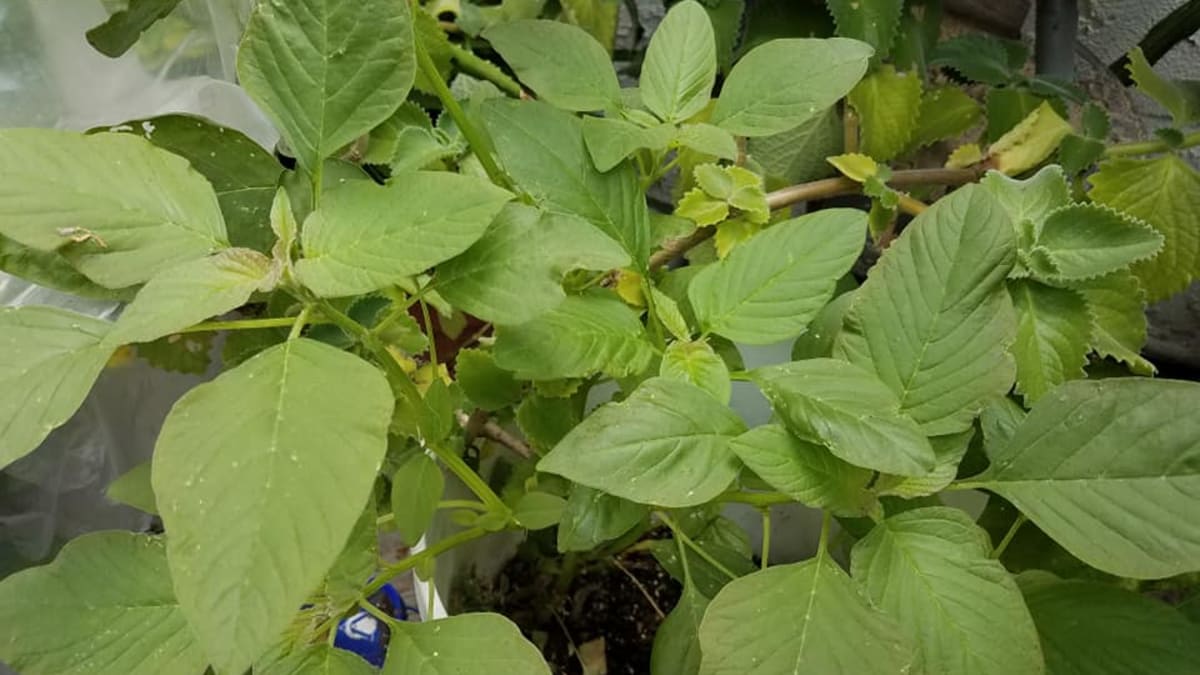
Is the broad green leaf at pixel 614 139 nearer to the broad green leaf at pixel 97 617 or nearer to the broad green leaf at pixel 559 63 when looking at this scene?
the broad green leaf at pixel 559 63

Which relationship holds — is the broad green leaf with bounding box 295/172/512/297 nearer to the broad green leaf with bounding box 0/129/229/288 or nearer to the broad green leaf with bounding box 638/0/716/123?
the broad green leaf with bounding box 0/129/229/288

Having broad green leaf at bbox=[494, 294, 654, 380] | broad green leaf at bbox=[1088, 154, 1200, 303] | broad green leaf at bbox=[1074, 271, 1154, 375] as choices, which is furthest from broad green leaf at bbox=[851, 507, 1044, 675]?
broad green leaf at bbox=[1088, 154, 1200, 303]

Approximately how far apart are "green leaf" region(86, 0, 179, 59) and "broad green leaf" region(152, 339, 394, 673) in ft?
0.68

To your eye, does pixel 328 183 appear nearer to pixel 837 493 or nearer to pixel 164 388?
pixel 837 493

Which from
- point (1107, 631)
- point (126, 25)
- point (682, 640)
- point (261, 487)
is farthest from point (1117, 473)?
point (126, 25)

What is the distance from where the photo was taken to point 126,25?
0.39 m

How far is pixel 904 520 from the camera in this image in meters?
0.34

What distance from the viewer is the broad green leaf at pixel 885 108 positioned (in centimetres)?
62

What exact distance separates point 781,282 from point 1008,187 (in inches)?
6.4

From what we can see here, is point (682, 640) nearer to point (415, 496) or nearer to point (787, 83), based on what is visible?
point (415, 496)

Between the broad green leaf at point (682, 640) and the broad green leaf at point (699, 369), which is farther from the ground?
the broad green leaf at point (699, 369)

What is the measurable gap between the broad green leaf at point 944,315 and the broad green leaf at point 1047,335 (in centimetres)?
12

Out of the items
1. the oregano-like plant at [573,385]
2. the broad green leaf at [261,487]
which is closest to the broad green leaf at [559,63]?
the oregano-like plant at [573,385]

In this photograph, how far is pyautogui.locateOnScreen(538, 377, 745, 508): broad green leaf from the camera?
1.00 feet
